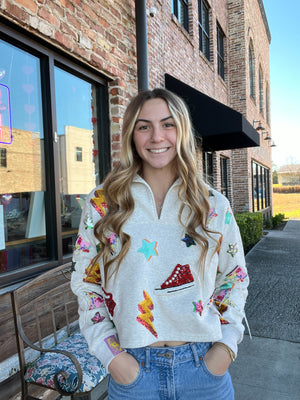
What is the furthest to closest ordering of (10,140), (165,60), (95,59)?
(165,60), (95,59), (10,140)

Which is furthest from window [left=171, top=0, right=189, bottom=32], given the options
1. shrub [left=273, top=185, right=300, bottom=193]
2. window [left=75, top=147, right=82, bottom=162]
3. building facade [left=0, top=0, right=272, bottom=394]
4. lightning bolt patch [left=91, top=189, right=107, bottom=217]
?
shrub [left=273, top=185, right=300, bottom=193]

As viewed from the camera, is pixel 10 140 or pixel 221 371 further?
pixel 10 140

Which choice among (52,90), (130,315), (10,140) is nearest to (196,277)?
(130,315)

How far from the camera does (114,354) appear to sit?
51.8 inches

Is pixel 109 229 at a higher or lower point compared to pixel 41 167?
lower

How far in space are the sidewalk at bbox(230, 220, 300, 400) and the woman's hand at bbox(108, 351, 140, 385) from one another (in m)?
1.97

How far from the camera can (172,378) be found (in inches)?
51.2

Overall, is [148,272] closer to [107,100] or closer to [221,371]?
[221,371]

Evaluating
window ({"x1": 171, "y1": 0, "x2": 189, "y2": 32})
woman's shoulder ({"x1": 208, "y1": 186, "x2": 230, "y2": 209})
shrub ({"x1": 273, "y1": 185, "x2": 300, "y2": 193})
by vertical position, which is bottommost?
shrub ({"x1": 273, "y1": 185, "x2": 300, "y2": 193})

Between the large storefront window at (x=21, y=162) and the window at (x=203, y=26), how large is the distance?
23.2 feet

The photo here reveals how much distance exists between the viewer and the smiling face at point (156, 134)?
1.51 metres

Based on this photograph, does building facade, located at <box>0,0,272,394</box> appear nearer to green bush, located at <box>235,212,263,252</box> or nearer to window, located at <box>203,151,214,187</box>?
window, located at <box>203,151,214,187</box>

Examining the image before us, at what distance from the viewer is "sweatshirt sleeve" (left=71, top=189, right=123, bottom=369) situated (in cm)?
141

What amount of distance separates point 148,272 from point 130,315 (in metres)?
0.19
